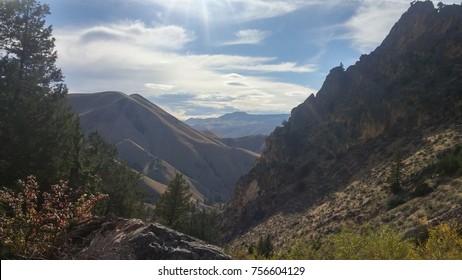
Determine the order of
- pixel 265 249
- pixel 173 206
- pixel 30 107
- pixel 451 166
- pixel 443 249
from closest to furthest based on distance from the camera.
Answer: pixel 443 249, pixel 30 107, pixel 265 249, pixel 451 166, pixel 173 206

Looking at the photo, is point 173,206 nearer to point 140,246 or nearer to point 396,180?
point 396,180

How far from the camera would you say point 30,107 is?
861 inches

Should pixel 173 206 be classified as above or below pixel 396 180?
below

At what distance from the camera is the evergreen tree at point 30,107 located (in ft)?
67.2

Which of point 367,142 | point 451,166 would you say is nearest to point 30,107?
point 451,166

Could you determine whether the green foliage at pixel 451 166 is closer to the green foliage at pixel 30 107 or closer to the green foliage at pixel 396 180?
the green foliage at pixel 396 180

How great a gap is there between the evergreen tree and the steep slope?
22.6 metres

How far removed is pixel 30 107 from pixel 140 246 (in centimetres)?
1669

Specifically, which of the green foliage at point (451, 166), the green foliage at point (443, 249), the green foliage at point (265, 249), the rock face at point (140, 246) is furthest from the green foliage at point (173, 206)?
the green foliage at point (443, 249)

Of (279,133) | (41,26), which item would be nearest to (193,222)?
(41,26)

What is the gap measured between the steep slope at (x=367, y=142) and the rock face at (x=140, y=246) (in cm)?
1960

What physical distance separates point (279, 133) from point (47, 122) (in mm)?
78333
